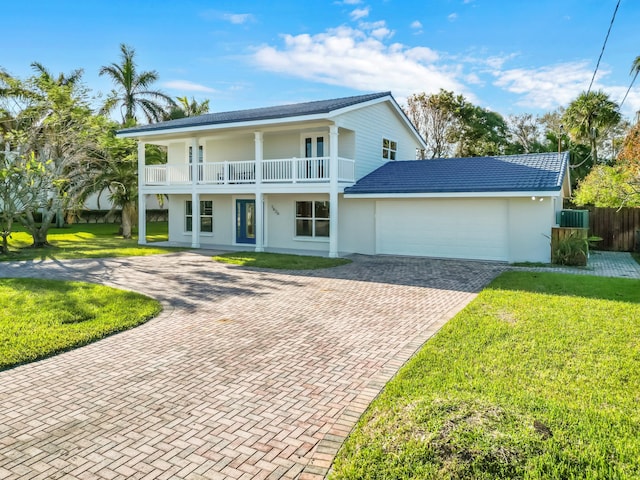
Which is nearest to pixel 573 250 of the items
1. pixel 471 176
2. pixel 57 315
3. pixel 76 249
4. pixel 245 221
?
pixel 471 176

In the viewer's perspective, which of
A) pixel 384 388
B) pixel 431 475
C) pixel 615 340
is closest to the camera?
pixel 431 475

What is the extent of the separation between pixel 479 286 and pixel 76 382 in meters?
9.42

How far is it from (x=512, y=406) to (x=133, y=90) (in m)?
39.8

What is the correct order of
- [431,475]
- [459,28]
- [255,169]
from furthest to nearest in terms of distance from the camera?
[255,169], [459,28], [431,475]

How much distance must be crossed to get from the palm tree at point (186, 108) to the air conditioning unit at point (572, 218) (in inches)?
1178

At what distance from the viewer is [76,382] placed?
549cm

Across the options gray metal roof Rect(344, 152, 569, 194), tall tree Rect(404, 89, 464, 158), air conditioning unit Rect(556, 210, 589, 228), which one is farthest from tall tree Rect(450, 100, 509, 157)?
air conditioning unit Rect(556, 210, 589, 228)

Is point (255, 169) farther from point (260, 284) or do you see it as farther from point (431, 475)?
point (431, 475)

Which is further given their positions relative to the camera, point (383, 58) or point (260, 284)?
point (383, 58)

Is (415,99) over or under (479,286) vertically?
over

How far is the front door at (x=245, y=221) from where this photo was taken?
2147cm

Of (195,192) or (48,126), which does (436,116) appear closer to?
(195,192)

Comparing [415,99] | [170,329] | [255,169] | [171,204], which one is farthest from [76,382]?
[415,99]

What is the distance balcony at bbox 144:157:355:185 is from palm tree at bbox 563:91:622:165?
19.6m
